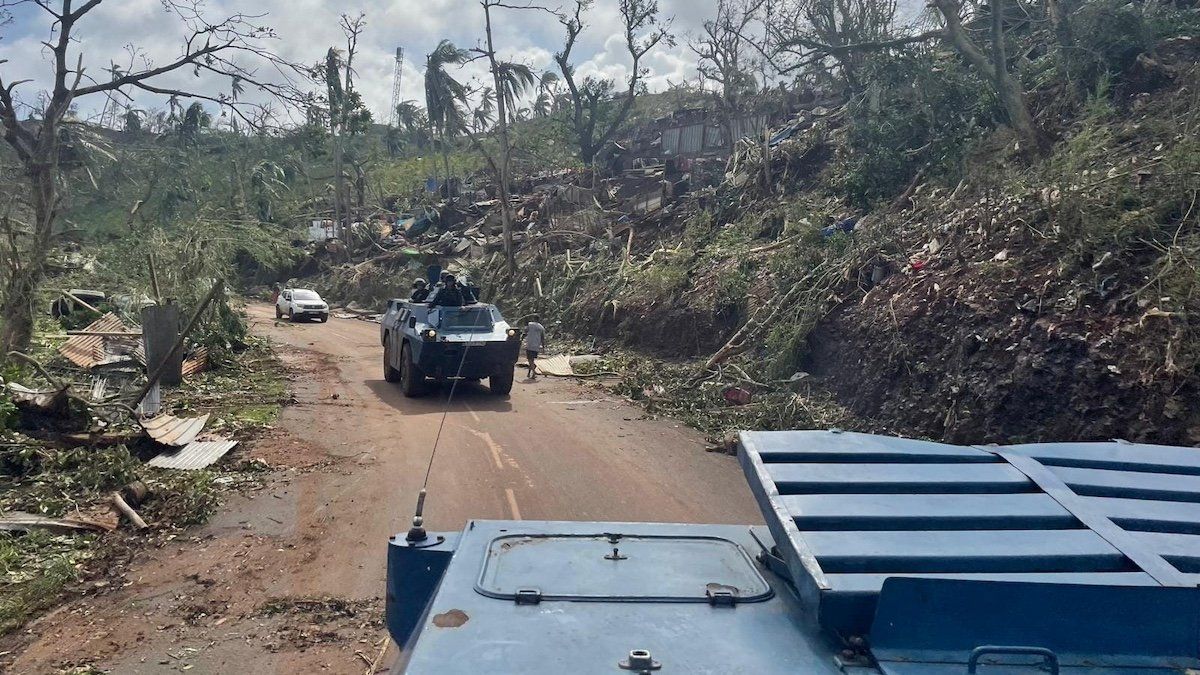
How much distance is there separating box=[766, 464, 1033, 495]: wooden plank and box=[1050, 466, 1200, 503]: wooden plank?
7.3 inches

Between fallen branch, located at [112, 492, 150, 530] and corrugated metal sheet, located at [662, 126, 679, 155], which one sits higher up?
corrugated metal sheet, located at [662, 126, 679, 155]

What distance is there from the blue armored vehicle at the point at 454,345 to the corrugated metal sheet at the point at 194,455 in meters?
4.03

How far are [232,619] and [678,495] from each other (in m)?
4.34

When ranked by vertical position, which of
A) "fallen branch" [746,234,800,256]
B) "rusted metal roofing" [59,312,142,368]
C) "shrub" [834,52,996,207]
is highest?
"shrub" [834,52,996,207]

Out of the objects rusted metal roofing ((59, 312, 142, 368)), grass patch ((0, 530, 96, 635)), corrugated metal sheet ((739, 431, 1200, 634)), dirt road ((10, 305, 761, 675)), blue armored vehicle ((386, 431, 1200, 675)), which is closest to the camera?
blue armored vehicle ((386, 431, 1200, 675))

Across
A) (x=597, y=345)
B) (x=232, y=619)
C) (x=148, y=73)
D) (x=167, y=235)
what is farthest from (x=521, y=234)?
(x=232, y=619)

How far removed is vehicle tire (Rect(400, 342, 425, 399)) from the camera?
554 inches

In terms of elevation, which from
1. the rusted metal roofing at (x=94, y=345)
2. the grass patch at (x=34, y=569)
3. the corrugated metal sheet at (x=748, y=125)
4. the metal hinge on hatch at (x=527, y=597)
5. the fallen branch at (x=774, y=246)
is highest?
the corrugated metal sheet at (x=748, y=125)

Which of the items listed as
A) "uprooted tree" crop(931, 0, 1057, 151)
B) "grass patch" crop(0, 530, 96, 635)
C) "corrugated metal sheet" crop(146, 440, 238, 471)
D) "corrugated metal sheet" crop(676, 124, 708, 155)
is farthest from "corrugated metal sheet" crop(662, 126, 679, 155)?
"grass patch" crop(0, 530, 96, 635)

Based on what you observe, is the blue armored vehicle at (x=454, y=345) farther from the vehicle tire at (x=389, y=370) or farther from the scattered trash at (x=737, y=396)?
the scattered trash at (x=737, y=396)

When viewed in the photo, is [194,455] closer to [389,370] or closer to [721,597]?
[389,370]

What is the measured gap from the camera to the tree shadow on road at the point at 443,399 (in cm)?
1319

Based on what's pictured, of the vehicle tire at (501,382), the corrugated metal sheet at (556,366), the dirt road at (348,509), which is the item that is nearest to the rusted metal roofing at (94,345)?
the dirt road at (348,509)

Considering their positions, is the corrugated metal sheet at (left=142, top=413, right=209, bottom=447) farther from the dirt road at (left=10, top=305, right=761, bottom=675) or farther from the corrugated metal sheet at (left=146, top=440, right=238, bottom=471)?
the dirt road at (left=10, top=305, right=761, bottom=675)
